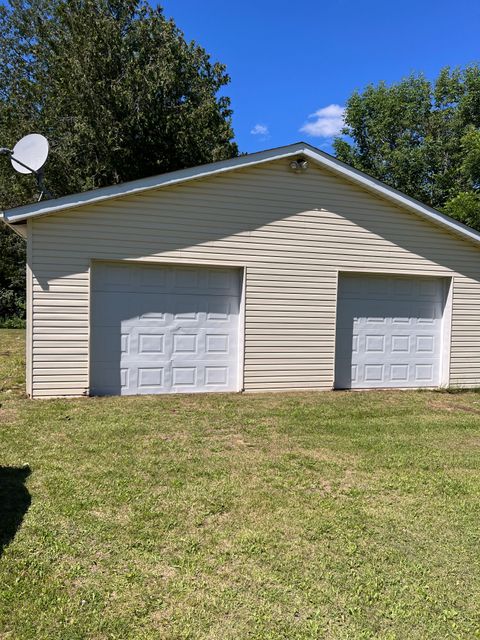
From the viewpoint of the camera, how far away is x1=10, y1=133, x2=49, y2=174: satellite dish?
8469mm

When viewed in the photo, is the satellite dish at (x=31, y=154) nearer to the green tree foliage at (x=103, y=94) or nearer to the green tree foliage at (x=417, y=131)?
the green tree foliage at (x=103, y=94)

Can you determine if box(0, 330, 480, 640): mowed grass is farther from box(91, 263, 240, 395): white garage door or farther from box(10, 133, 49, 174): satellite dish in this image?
box(10, 133, 49, 174): satellite dish

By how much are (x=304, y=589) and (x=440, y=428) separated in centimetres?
439

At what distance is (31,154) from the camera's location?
8.62 m

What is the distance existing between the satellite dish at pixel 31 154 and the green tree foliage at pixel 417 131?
2138cm

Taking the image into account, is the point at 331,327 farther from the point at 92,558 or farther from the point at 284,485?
the point at 92,558

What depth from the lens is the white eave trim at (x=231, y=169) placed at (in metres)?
7.16

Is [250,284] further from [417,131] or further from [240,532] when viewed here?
[417,131]

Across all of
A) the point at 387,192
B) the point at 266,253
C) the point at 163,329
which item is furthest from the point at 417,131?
the point at 163,329

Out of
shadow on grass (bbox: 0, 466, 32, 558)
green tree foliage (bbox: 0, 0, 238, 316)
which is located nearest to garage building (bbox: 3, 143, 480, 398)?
shadow on grass (bbox: 0, 466, 32, 558)

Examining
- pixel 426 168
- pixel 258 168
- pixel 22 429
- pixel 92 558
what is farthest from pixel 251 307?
pixel 426 168

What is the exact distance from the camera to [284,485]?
4.28 metres

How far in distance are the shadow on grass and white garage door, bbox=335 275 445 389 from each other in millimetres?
6148

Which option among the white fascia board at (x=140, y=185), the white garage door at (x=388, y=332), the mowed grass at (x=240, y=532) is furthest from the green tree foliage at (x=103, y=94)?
the mowed grass at (x=240, y=532)
